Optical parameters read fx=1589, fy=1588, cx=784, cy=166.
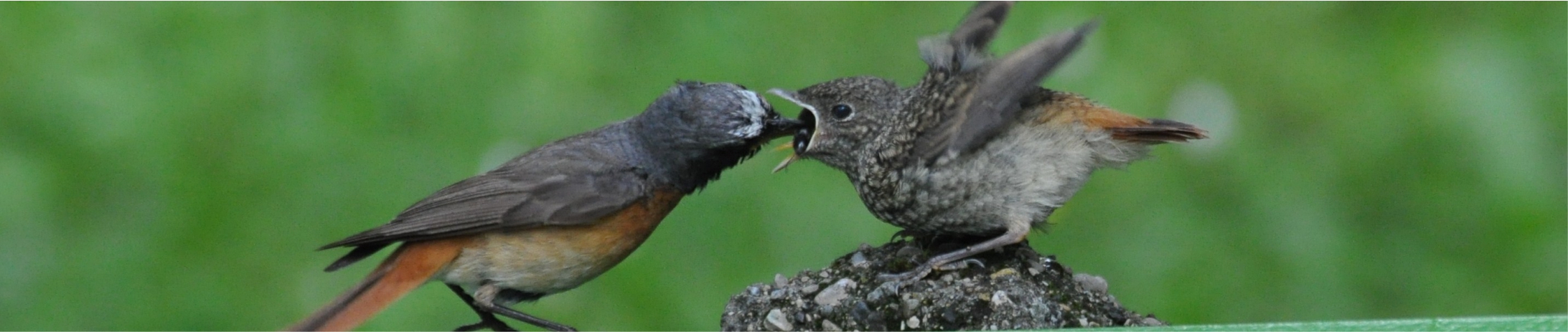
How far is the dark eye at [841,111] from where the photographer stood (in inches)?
158

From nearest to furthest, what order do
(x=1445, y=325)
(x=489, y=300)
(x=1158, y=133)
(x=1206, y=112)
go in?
(x=1445, y=325)
(x=1158, y=133)
(x=489, y=300)
(x=1206, y=112)

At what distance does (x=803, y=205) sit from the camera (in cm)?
617

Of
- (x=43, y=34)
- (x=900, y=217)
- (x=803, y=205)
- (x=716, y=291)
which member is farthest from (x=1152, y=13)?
(x=43, y=34)

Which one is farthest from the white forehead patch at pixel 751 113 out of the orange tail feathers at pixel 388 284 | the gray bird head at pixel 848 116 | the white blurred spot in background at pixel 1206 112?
the white blurred spot in background at pixel 1206 112

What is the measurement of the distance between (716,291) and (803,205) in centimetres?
48

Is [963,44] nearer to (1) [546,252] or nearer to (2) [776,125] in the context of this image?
(2) [776,125]

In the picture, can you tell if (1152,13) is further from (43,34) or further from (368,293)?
(43,34)

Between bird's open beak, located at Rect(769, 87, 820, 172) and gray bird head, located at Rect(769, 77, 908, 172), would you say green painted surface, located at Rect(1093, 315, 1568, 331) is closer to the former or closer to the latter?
gray bird head, located at Rect(769, 77, 908, 172)

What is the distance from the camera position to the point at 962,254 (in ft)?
11.8

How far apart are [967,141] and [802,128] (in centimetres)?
75

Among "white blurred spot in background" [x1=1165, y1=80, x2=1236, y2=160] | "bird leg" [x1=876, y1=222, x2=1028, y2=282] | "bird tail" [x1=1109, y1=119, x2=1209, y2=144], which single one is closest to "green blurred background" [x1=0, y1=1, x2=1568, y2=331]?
"white blurred spot in background" [x1=1165, y1=80, x2=1236, y2=160]

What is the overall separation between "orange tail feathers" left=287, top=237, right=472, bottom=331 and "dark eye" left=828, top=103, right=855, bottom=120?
1136 mm

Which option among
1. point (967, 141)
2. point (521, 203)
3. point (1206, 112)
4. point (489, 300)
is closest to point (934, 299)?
point (967, 141)

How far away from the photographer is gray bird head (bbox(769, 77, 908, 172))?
394 centimetres
